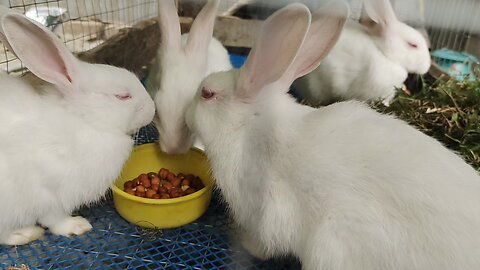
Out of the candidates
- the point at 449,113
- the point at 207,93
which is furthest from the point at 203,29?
the point at 449,113

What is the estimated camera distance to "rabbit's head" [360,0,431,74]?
102 inches

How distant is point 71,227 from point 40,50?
2.04 ft

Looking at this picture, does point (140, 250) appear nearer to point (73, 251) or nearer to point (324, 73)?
point (73, 251)

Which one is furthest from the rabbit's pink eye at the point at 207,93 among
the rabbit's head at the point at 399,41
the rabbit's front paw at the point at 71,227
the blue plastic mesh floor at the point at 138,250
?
the rabbit's head at the point at 399,41

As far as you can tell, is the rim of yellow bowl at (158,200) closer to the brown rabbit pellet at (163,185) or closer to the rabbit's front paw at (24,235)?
the brown rabbit pellet at (163,185)

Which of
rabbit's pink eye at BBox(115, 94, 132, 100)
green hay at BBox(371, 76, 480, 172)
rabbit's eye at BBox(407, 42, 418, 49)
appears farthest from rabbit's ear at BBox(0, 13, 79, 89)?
rabbit's eye at BBox(407, 42, 418, 49)

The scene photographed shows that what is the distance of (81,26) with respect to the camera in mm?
2734

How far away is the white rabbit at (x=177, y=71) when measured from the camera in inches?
67.0

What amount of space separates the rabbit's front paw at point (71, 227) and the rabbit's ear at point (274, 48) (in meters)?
0.73

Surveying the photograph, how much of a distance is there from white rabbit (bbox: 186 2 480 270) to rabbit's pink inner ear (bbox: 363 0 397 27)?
3.22ft

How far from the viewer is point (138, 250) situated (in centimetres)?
159

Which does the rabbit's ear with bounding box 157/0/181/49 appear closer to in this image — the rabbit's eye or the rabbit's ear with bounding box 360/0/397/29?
the rabbit's ear with bounding box 360/0/397/29

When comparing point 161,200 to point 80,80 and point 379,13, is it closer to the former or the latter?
point 80,80

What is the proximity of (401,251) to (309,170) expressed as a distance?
12.1 inches
